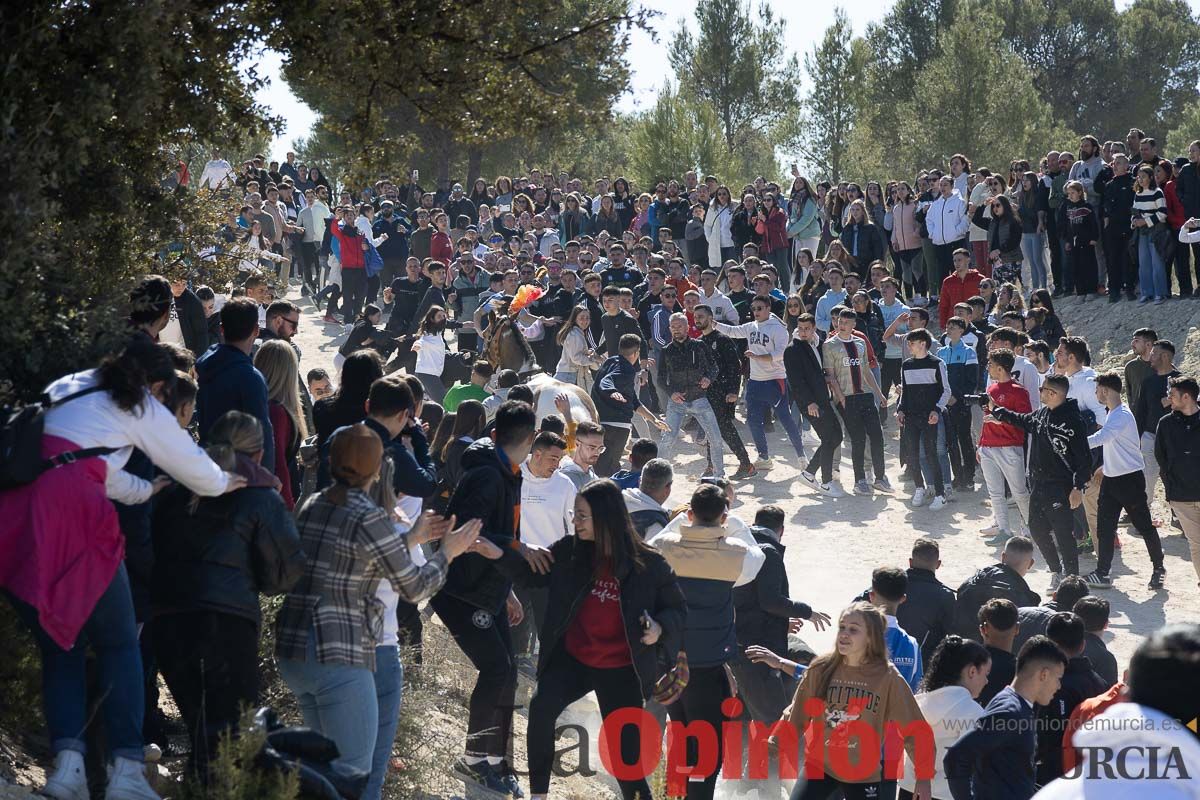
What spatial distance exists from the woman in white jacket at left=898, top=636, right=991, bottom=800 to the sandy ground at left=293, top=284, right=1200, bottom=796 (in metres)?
4.16

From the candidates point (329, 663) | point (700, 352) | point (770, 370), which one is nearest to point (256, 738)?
point (329, 663)

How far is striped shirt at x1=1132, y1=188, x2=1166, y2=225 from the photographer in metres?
17.1

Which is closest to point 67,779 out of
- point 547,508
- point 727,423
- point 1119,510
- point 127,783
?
point 127,783

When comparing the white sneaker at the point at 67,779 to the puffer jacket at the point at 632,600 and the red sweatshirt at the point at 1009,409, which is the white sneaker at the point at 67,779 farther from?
the red sweatshirt at the point at 1009,409

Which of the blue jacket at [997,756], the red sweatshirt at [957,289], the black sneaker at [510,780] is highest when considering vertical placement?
the red sweatshirt at [957,289]

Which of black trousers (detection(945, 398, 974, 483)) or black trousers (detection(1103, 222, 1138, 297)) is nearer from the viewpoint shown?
black trousers (detection(945, 398, 974, 483))

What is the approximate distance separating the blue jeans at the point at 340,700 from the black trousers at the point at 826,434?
406 inches

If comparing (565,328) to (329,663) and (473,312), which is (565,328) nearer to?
(473,312)

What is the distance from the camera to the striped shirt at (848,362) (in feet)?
49.0

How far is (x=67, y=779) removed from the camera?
4.93 metres

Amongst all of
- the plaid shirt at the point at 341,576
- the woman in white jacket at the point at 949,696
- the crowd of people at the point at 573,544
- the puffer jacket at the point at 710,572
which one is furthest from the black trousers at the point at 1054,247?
the plaid shirt at the point at 341,576

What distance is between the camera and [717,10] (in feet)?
150

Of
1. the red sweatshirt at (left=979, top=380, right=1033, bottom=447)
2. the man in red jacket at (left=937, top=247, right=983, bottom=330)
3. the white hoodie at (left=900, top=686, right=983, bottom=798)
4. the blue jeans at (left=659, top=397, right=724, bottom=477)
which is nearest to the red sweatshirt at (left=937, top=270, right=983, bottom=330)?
the man in red jacket at (left=937, top=247, right=983, bottom=330)

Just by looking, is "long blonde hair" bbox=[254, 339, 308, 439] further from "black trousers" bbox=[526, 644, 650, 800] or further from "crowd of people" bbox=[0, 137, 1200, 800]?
"black trousers" bbox=[526, 644, 650, 800]
